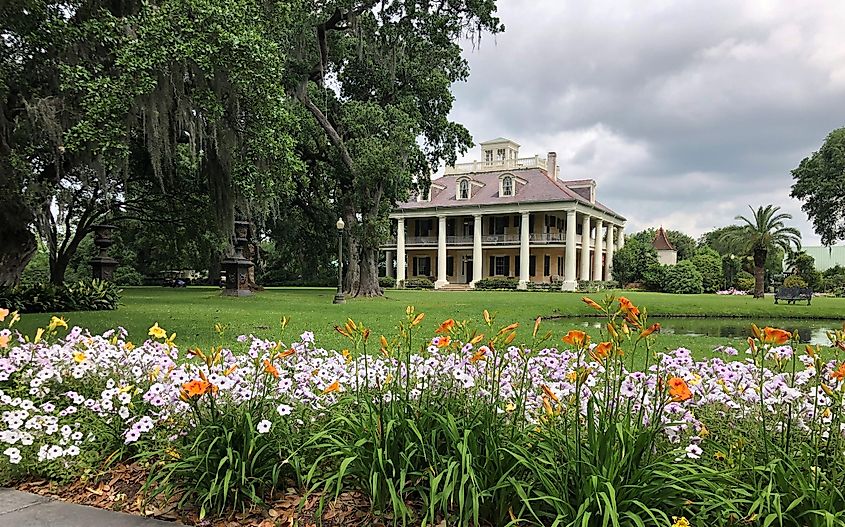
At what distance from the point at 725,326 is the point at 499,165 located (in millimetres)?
27840

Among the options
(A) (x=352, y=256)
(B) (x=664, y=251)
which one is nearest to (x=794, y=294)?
(A) (x=352, y=256)

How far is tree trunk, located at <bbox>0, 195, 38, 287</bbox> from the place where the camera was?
1131 cm

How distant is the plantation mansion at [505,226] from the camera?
3628 cm

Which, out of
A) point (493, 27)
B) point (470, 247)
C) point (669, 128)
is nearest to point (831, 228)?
point (669, 128)

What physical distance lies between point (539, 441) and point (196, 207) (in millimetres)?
17235

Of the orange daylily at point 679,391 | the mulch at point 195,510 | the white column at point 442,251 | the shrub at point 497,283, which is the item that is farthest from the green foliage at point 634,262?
the mulch at point 195,510

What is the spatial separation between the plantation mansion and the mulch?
32.4 metres

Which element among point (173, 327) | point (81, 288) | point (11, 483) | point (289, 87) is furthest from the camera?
point (289, 87)

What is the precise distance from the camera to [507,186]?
37719 millimetres

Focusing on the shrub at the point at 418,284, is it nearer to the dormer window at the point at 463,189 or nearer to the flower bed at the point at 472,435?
the dormer window at the point at 463,189

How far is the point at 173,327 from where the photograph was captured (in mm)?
9875

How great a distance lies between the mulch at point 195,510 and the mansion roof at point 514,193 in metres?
33.5

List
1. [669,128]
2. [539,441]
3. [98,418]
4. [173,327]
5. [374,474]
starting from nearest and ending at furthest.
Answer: [374,474] < [539,441] < [98,418] < [173,327] < [669,128]

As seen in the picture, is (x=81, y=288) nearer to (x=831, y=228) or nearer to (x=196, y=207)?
(x=196, y=207)
